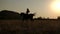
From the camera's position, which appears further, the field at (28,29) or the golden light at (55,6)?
the golden light at (55,6)

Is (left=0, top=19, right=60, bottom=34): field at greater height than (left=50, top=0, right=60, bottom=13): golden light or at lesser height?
lesser

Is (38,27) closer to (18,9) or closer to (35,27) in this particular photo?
(35,27)

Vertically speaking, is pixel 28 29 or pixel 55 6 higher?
pixel 55 6

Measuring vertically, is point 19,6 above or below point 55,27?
above

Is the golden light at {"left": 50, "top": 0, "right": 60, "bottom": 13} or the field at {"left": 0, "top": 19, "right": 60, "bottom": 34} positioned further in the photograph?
the golden light at {"left": 50, "top": 0, "right": 60, "bottom": 13}

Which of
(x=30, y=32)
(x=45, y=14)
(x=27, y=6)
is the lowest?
(x=30, y=32)

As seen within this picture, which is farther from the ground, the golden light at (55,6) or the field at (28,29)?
the golden light at (55,6)

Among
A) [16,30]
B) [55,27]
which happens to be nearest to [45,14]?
[55,27]

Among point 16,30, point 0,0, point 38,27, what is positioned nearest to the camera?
point 16,30

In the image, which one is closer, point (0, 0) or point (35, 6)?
point (0, 0)

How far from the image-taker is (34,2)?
2.97 m

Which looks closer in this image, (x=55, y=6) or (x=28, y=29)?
(x=28, y=29)

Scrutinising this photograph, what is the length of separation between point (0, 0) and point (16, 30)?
173cm

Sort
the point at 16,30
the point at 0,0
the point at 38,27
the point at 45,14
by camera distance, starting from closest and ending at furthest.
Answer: the point at 16,30
the point at 38,27
the point at 0,0
the point at 45,14
